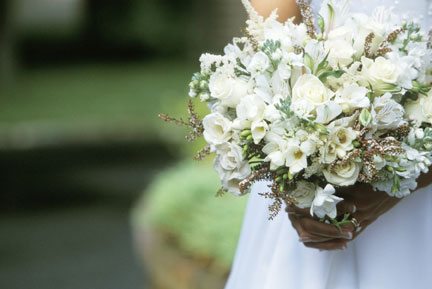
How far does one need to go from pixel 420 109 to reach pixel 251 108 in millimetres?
400

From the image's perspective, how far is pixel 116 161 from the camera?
12797 millimetres

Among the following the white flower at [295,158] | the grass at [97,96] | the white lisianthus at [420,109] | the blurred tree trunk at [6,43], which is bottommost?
the white flower at [295,158]

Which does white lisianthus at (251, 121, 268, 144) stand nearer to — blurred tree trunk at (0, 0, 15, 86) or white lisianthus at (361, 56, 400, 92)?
white lisianthus at (361, 56, 400, 92)

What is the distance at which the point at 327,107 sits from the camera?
2.32m

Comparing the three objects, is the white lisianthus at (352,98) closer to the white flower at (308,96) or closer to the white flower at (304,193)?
the white flower at (308,96)

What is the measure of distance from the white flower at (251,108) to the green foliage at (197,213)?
261 cm

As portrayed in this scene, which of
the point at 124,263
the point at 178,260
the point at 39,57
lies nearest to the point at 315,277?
the point at 178,260

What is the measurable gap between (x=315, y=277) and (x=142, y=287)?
4801 millimetres

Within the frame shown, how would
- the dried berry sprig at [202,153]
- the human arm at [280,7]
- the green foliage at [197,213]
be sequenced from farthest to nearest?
the green foliage at [197,213] → the human arm at [280,7] → the dried berry sprig at [202,153]

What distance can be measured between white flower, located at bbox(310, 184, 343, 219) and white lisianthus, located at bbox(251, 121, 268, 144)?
176 millimetres

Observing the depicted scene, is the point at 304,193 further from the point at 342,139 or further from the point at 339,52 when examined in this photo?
the point at 339,52

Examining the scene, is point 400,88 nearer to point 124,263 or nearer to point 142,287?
point 142,287

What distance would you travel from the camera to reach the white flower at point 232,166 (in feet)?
7.94

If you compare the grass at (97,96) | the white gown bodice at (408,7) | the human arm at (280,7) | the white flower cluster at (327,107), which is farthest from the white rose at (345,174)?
the grass at (97,96)
